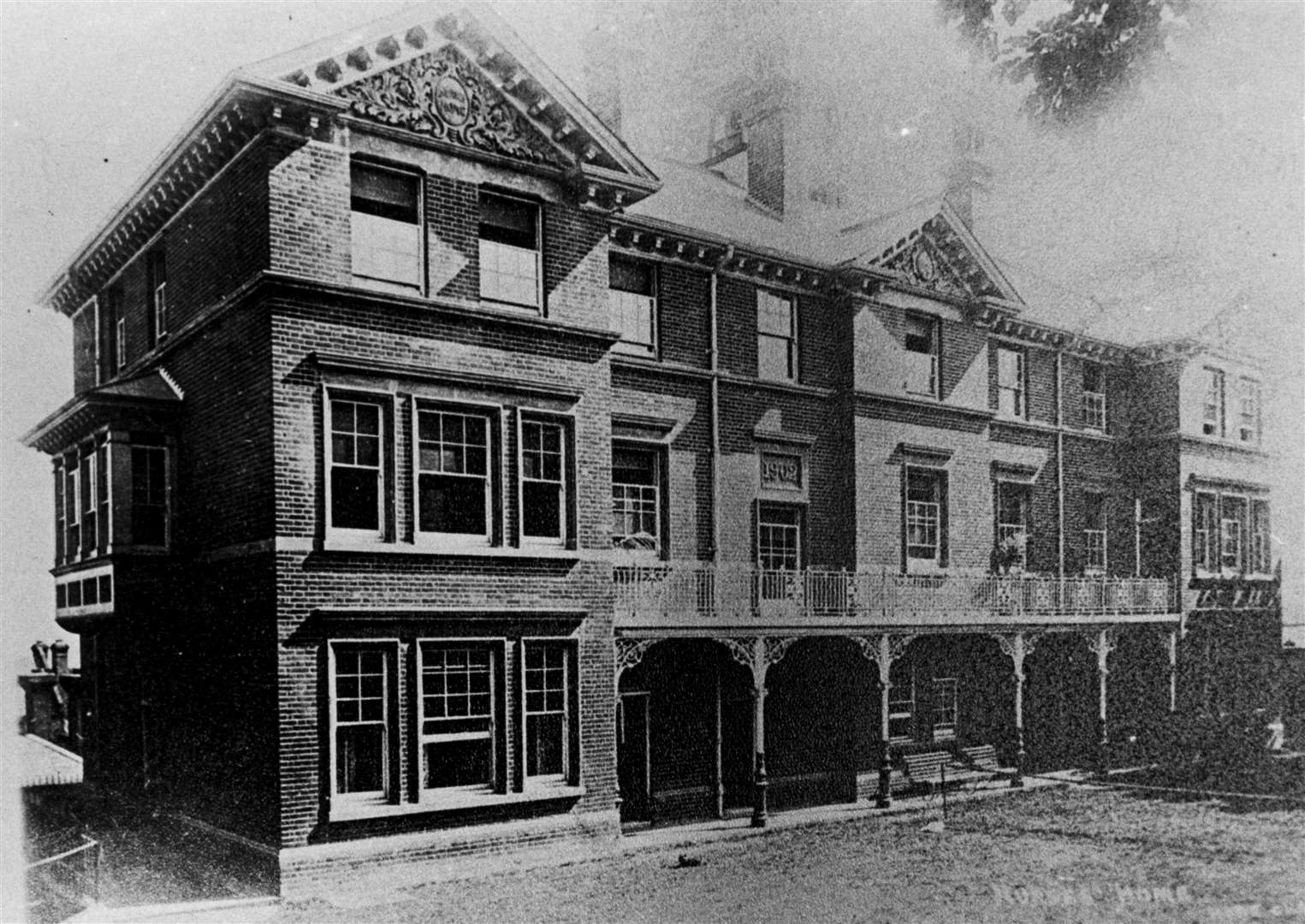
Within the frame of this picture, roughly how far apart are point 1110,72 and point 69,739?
69.7 ft

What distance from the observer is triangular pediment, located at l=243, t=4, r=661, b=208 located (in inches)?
571

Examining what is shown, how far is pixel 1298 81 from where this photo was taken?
12906mm

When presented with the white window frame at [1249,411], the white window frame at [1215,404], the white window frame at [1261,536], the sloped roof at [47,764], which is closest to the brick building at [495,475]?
the sloped roof at [47,764]

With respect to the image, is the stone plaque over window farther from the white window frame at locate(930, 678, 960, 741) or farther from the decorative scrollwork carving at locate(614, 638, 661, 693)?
the white window frame at locate(930, 678, 960, 741)

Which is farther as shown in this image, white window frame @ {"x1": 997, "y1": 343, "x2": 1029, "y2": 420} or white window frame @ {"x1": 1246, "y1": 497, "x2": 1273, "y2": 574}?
white window frame @ {"x1": 1246, "y1": 497, "x2": 1273, "y2": 574}

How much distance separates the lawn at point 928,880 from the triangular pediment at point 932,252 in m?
10.5

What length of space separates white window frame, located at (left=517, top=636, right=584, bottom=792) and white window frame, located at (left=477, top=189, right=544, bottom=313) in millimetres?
4720

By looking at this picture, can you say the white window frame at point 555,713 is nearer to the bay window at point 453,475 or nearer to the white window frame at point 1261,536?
the bay window at point 453,475

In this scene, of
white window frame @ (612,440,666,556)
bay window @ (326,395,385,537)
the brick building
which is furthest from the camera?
white window frame @ (612,440,666,556)

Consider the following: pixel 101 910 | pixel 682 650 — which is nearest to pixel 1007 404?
pixel 682 650

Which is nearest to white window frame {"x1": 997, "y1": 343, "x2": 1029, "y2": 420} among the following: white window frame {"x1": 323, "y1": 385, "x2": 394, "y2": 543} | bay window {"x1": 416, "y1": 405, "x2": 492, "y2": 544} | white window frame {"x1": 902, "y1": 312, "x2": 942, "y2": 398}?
white window frame {"x1": 902, "y1": 312, "x2": 942, "y2": 398}

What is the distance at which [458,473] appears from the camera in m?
15.7

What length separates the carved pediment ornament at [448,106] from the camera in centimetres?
1495

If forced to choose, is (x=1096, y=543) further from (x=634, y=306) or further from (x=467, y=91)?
(x=467, y=91)
